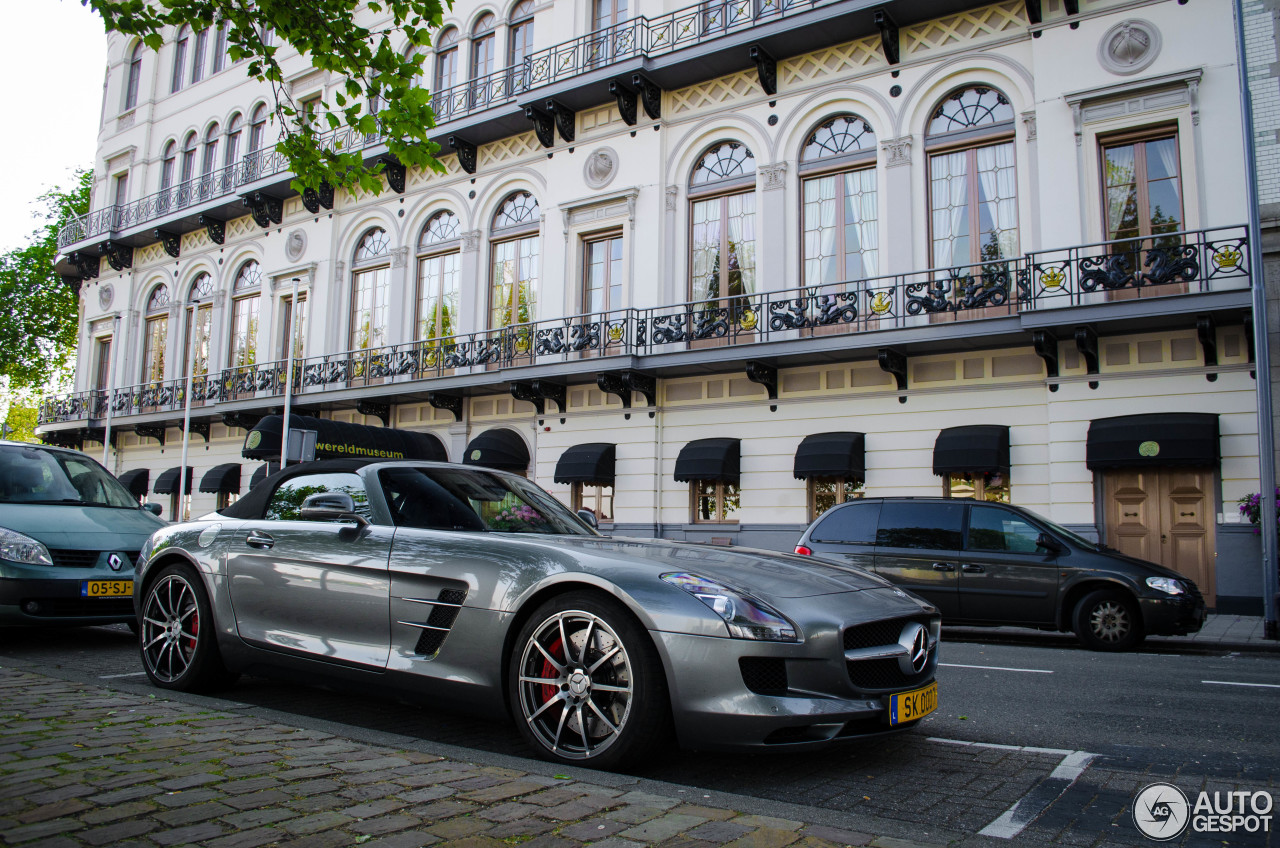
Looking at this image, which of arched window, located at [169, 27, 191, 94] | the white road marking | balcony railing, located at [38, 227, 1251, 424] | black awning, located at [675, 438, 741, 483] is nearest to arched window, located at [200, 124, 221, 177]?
arched window, located at [169, 27, 191, 94]

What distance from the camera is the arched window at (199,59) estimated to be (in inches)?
1217

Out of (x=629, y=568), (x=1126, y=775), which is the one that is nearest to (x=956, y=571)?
(x=1126, y=775)

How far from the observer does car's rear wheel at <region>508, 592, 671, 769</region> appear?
11.4 ft

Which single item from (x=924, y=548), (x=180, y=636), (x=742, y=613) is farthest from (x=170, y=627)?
Answer: (x=924, y=548)

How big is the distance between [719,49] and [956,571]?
12.1 m

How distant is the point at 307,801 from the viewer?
2.94 meters

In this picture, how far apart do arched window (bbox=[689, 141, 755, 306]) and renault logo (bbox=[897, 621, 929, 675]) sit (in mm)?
14454

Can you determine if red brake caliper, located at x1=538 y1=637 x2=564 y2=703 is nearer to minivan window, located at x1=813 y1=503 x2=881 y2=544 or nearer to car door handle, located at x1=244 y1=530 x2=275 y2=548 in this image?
car door handle, located at x1=244 y1=530 x2=275 y2=548

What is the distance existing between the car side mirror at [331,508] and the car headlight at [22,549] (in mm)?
3811

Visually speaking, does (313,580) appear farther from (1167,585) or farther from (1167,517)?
(1167,517)

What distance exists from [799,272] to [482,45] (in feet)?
38.2

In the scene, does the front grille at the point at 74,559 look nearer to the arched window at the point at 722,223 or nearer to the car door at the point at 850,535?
the car door at the point at 850,535

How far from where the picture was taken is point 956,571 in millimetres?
10266

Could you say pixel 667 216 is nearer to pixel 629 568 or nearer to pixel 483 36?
pixel 483 36
